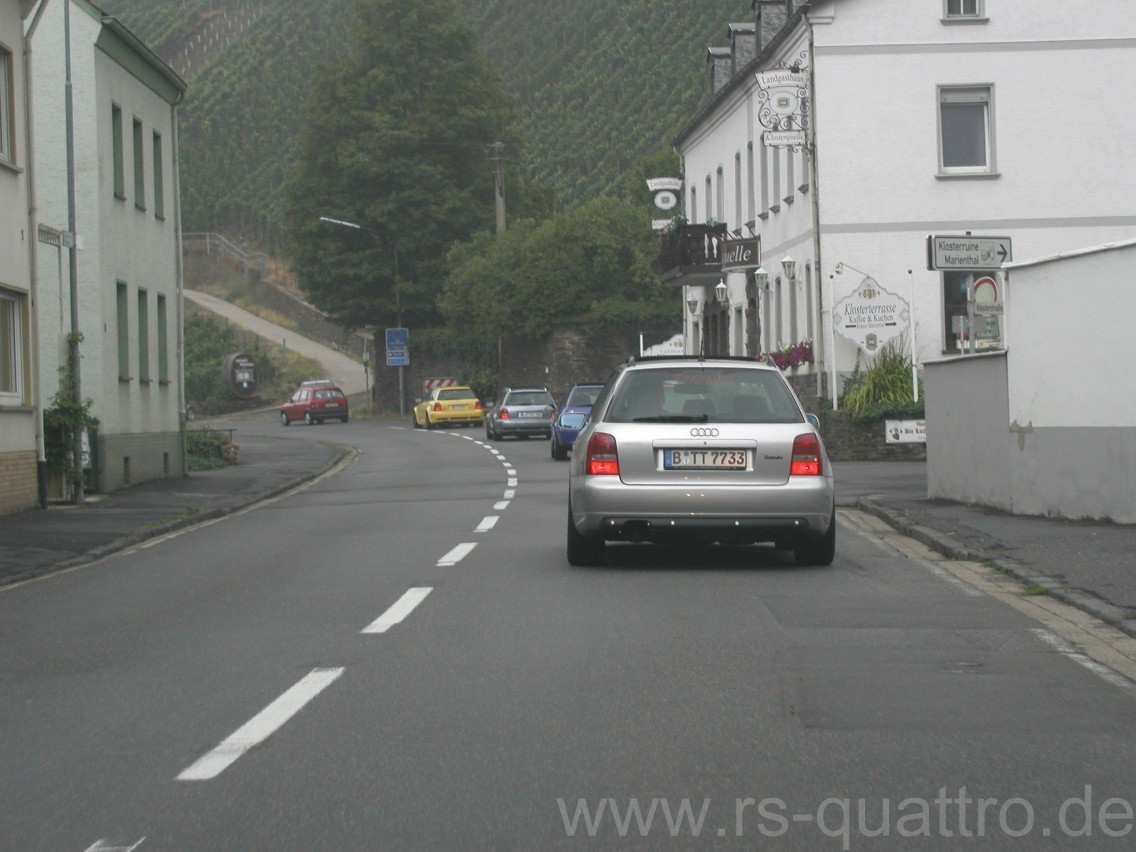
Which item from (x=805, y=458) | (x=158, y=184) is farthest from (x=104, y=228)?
(x=805, y=458)

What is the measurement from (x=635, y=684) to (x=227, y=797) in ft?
7.84

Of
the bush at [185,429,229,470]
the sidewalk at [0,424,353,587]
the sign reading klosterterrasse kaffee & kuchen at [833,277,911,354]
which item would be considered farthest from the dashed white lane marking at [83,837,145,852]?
the bush at [185,429,229,470]

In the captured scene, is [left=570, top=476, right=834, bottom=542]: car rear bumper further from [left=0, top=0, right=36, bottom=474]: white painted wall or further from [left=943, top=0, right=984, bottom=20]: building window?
[left=943, top=0, right=984, bottom=20]: building window

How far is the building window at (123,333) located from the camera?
88.2 feet

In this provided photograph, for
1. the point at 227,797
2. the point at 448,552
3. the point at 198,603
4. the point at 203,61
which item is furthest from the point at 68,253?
the point at 203,61

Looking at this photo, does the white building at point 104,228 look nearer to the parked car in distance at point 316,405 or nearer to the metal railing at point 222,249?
the parked car in distance at point 316,405

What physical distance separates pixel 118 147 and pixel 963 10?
17802 mm

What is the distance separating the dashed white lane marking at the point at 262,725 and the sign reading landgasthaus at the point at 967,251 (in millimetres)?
11561

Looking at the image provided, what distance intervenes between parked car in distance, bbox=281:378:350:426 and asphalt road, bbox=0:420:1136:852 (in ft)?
175

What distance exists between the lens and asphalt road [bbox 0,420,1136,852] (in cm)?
509

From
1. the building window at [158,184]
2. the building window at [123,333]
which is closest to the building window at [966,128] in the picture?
the building window at [158,184]

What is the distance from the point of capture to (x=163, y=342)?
3011cm

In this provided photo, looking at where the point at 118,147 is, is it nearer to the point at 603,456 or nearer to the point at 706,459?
the point at 603,456

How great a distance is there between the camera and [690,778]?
5.60m
